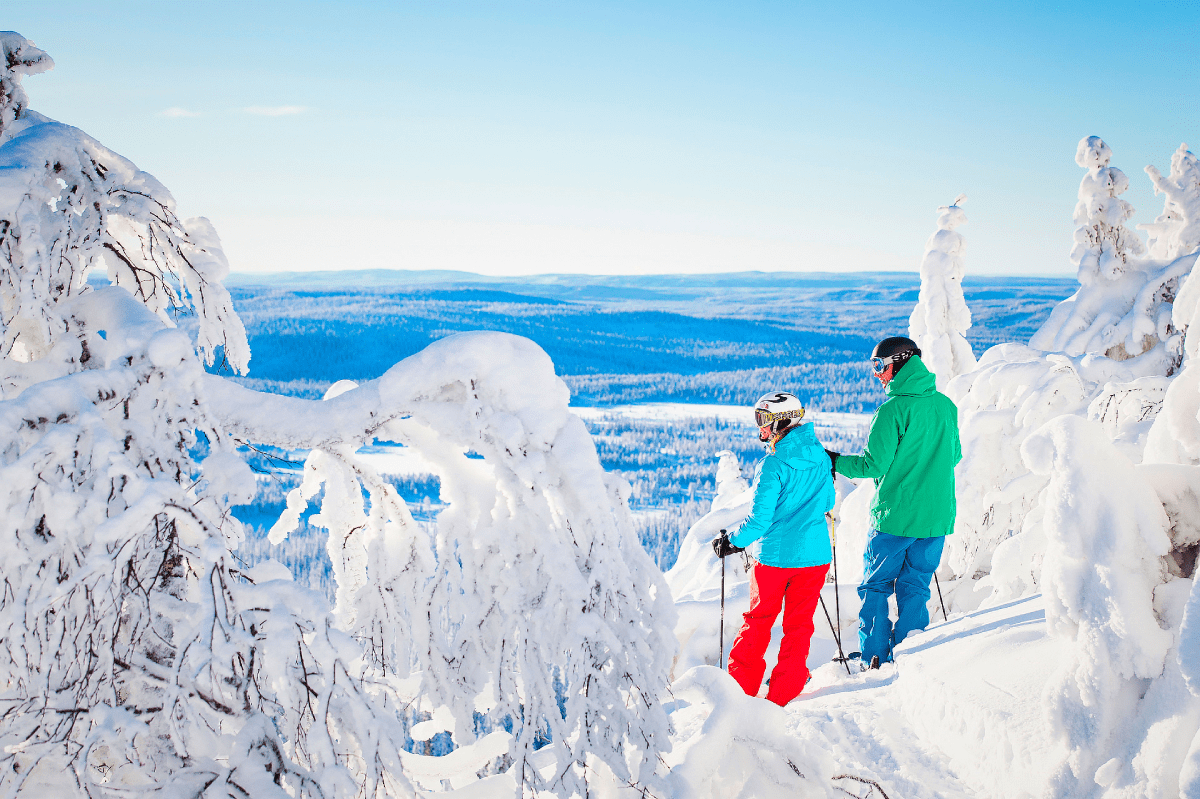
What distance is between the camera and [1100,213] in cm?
1002

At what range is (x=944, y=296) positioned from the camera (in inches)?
403

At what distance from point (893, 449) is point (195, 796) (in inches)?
144

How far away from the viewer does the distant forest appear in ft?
274

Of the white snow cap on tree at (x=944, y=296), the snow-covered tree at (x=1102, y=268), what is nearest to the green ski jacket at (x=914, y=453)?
the white snow cap on tree at (x=944, y=296)

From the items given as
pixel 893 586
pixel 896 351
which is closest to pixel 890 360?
pixel 896 351

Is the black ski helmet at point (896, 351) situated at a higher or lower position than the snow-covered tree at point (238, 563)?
higher

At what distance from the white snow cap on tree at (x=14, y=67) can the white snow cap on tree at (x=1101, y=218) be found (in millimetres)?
11817

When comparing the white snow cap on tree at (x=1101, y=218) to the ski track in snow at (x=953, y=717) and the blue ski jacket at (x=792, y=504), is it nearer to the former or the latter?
the ski track in snow at (x=953, y=717)

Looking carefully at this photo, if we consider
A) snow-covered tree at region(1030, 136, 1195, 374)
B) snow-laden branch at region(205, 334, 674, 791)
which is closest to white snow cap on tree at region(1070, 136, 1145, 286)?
snow-covered tree at region(1030, 136, 1195, 374)

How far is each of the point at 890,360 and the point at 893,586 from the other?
1433 millimetres

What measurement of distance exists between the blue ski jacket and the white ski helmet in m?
0.07

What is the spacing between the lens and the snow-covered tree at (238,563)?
75.1 inches

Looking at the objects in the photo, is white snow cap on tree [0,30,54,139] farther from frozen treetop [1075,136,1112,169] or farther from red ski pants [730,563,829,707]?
frozen treetop [1075,136,1112,169]

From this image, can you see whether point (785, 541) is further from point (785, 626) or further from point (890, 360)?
point (890, 360)
